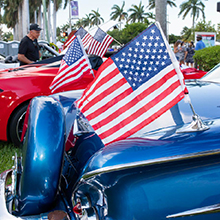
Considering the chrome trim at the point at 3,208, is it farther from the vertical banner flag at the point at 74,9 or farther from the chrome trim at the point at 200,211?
the vertical banner flag at the point at 74,9

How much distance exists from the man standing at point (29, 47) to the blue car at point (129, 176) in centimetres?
493

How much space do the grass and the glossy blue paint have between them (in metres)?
1.87

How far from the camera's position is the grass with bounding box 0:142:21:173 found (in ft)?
11.5

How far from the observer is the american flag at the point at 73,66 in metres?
3.29

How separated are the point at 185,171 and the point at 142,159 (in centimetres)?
22

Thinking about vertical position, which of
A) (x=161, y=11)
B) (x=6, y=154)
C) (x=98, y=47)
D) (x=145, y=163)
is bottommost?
(x=6, y=154)

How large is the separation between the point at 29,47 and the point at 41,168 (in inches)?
210

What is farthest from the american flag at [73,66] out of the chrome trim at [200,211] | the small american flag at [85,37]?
the small american flag at [85,37]

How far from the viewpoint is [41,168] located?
164cm

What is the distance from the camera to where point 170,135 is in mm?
1638

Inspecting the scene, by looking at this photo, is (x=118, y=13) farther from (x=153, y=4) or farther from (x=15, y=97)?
(x=15, y=97)

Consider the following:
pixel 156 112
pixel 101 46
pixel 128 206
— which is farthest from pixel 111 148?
pixel 101 46

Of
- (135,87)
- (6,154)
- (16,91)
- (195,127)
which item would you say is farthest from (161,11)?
(195,127)

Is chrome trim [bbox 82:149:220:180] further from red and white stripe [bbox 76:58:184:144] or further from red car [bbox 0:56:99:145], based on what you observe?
red car [bbox 0:56:99:145]
